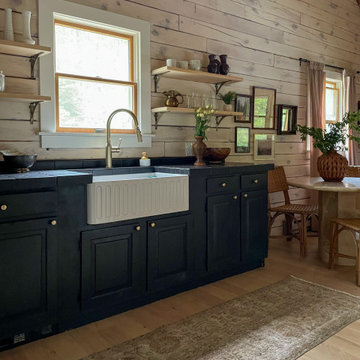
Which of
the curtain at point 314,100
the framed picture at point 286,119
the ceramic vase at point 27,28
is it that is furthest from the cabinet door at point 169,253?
the curtain at point 314,100

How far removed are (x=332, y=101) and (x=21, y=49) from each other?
4.35 metres

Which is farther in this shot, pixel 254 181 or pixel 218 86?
pixel 218 86

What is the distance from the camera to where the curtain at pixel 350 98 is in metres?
5.49

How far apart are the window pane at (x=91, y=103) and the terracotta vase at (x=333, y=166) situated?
6.04 feet

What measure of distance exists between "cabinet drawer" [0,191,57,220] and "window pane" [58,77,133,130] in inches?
37.5

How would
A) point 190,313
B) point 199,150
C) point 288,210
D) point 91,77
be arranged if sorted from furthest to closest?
point 288,210
point 199,150
point 91,77
point 190,313

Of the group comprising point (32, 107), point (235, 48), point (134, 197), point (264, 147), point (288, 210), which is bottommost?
point (288, 210)

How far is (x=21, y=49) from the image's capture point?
252cm

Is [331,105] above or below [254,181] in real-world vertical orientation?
above

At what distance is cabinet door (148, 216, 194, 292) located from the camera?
2.69 m

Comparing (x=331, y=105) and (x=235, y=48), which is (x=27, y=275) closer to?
(x=235, y=48)

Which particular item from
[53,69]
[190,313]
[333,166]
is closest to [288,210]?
[333,166]

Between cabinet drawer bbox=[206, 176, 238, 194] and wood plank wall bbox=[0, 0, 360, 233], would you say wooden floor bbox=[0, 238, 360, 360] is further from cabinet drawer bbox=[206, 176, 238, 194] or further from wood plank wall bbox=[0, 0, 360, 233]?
wood plank wall bbox=[0, 0, 360, 233]

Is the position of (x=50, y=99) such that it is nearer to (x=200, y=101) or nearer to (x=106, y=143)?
(x=106, y=143)
